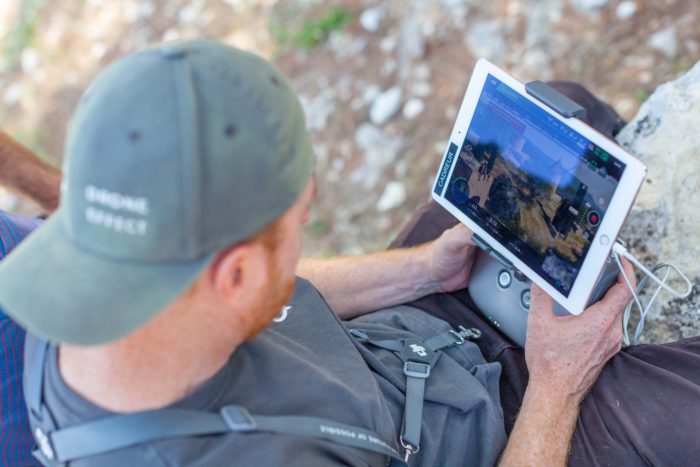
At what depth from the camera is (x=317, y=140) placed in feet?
11.8

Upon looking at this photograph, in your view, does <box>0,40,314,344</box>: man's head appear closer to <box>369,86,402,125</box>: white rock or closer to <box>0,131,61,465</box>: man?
<box>0,131,61,465</box>: man

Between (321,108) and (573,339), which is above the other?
(573,339)

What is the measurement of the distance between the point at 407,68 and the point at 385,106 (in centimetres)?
20

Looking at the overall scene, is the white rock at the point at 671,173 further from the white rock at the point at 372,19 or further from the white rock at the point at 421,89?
the white rock at the point at 372,19

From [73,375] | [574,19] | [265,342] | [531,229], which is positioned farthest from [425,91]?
[73,375]

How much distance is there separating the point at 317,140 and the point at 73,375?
2.46 meters

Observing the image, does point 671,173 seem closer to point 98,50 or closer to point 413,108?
point 413,108

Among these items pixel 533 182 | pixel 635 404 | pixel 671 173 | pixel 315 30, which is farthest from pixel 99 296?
pixel 315 30

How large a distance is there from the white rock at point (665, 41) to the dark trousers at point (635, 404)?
1.43 meters

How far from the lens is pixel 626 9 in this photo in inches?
117

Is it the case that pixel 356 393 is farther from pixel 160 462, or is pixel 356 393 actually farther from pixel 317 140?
pixel 317 140

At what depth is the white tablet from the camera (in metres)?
1.53

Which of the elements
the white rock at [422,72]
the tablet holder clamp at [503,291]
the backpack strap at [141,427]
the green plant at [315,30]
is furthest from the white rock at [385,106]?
the backpack strap at [141,427]

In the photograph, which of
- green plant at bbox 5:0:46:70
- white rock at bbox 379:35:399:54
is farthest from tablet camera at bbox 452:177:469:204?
green plant at bbox 5:0:46:70
